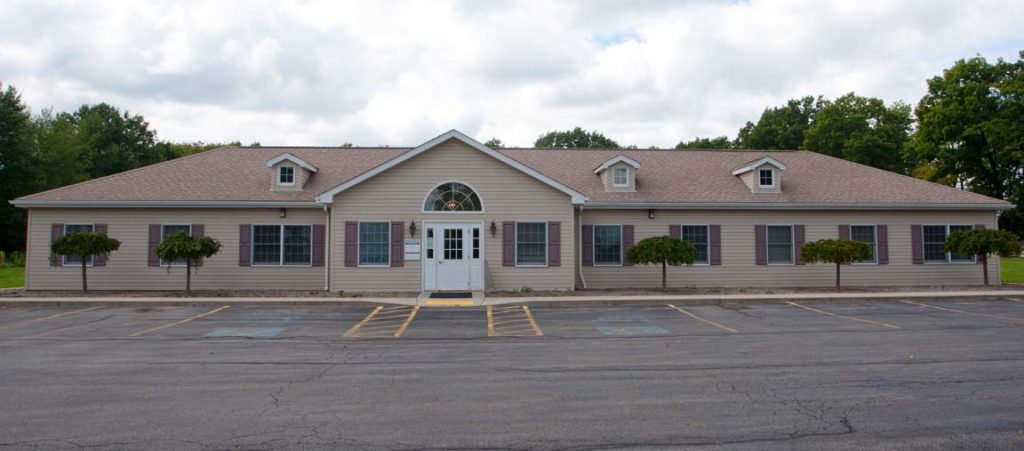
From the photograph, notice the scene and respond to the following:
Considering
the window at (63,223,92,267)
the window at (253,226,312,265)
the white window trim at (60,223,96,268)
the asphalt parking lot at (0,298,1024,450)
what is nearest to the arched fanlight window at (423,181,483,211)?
the window at (253,226,312,265)

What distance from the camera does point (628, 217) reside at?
826 inches

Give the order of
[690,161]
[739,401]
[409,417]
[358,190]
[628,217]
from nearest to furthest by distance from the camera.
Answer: [409,417] < [739,401] < [358,190] < [628,217] < [690,161]

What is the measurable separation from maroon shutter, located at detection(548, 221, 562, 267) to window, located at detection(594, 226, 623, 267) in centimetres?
199

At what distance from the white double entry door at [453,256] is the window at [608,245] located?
4061mm

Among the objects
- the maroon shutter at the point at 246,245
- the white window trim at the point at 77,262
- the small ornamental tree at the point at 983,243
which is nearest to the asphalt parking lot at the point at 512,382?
the maroon shutter at the point at 246,245

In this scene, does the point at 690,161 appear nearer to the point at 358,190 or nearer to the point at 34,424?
the point at 358,190

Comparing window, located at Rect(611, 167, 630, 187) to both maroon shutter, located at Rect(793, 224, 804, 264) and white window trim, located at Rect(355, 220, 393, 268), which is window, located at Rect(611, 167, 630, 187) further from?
white window trim, located at Rect(355, 220, 393, 268)

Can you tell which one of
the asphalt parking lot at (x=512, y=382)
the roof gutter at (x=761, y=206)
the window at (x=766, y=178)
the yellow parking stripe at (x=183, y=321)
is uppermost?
the window at (x=766, y=178)

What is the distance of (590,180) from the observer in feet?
74.7

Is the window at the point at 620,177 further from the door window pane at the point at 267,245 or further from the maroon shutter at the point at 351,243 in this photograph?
the door window pane at the point at 267,245

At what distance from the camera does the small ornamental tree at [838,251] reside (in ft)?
64.1

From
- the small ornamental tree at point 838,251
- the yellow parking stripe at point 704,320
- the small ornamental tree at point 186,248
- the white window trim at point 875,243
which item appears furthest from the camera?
the white window trim at point 875,243

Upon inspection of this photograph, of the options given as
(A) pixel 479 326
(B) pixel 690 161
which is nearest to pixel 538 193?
(A) pixel 479 326

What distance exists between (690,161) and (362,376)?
1973 cm
